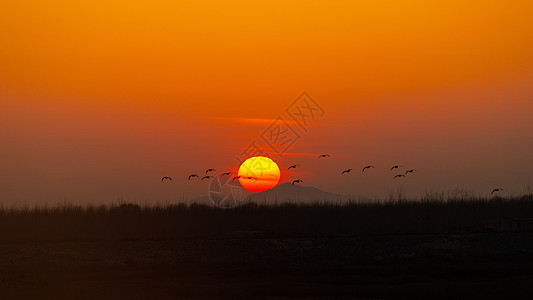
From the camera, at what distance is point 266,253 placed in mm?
31750

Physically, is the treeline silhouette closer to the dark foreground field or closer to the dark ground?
the dark foreground field

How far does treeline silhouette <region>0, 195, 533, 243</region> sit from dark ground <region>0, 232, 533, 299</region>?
3.49m

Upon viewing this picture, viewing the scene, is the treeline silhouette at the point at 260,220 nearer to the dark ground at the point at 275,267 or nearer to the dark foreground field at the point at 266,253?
the dark foreground field at the point at 266,253

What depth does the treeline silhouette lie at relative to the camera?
123 ft

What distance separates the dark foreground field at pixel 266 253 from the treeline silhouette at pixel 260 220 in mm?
97

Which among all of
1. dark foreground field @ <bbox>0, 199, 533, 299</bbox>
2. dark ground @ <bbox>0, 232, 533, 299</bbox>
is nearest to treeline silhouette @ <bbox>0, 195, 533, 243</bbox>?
dark foreground field @ <bbox>0, 199, 533, 299</bbox>

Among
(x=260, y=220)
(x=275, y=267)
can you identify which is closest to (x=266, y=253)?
(x=275, y=267)

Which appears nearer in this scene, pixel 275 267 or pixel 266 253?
pixel 275 267

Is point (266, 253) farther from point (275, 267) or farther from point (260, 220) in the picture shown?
point (260, 220)

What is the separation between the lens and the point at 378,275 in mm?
24812

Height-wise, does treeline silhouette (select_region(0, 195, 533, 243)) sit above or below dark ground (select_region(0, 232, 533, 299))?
above

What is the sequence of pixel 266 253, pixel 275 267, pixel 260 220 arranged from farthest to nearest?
pixel 260 220, pixel 266 253, pixel 275 267

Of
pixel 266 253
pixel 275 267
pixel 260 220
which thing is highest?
pixel 260 220

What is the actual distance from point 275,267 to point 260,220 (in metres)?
15.3
